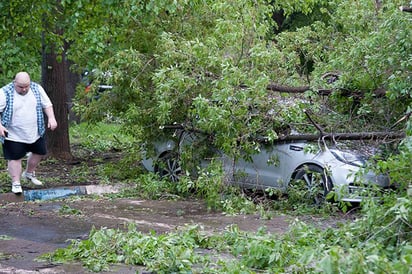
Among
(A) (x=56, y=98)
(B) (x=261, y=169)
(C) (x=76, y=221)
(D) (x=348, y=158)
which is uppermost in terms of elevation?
(A) (x=56, y=98)

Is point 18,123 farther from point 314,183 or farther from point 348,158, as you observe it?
point 348,158

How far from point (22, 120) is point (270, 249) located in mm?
5862

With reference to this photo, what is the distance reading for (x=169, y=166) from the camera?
12.8 m

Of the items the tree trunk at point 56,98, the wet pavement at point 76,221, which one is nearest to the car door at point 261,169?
the wet pavement at point 76,221

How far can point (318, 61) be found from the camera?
12.7 metres

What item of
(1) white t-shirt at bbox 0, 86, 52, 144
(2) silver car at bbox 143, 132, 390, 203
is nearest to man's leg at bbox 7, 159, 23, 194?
(1) white t-shirt at bbox 0, 86, 52, 144

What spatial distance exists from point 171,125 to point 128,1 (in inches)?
91.7

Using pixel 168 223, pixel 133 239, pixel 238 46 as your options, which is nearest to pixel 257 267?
pixel 133 239

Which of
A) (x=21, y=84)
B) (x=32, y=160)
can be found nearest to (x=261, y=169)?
(x=32, y=160)

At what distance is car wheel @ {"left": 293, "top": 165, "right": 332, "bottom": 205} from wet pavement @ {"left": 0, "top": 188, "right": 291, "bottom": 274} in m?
0.67

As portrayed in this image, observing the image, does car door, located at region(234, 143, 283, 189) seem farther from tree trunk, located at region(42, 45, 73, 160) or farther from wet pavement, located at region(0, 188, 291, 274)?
tree trunk, located at region(42, 45, 73, 160)

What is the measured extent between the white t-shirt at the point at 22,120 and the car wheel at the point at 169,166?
224cm

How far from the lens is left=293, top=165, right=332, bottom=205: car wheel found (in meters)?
10.7

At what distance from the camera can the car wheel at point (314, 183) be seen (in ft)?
35.0
